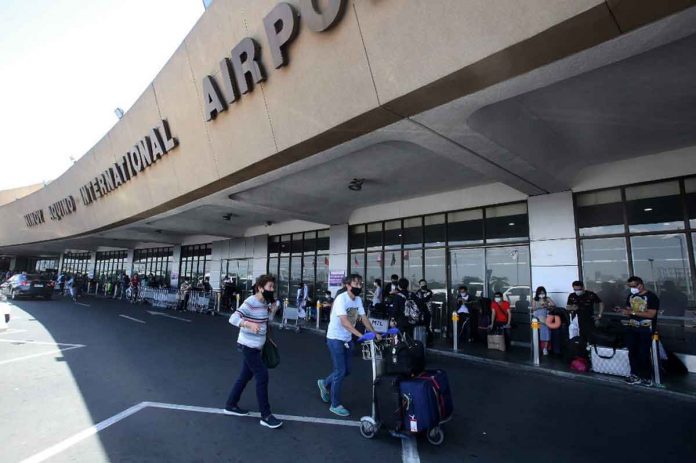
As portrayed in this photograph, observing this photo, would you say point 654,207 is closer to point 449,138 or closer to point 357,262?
point 449,138

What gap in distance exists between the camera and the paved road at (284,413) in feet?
12.5

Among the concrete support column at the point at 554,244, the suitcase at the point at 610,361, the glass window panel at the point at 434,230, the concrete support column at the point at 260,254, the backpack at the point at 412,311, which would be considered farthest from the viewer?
the concrete support column at the point at 260,254

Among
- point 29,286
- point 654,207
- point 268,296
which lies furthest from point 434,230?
point 29,286

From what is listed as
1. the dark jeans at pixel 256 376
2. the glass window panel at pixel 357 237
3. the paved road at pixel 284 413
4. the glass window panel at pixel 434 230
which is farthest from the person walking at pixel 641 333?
the glass window panel at pixel 357 237

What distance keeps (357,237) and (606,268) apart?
8.95 meters

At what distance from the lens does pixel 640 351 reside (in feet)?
21.6

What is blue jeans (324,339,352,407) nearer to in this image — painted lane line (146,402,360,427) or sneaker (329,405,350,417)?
sneaker (329,405,350,417)

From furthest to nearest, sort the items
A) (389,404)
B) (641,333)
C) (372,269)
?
1. (372,269)
2. (641,333)
3. (389,404)

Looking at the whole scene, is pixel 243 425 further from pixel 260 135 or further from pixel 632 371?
pixel 632 371

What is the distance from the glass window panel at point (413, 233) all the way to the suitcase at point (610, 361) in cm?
651

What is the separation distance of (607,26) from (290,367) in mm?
7435

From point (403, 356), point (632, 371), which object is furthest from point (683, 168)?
point (403, 356)

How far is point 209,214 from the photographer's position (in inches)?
637

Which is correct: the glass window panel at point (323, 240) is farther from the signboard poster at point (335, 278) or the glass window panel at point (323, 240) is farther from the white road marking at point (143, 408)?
the white road marking at point (143, 408)
